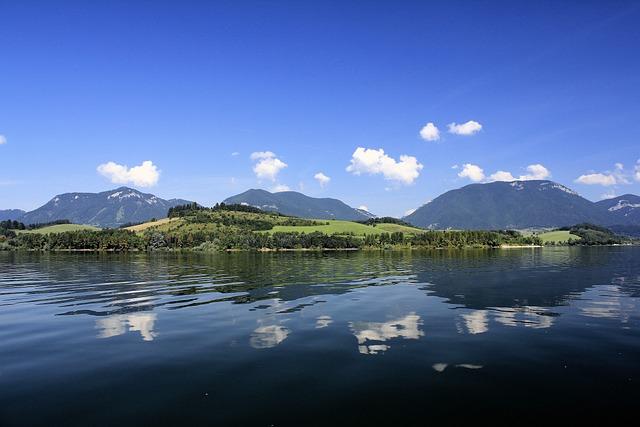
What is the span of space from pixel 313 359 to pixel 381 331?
8637 mm

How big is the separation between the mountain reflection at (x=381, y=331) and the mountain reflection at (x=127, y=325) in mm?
13783

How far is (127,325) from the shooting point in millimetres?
33844

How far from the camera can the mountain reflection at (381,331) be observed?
2705 centimetres

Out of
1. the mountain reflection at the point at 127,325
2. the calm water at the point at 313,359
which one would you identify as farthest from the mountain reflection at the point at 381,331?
the mountain reflection at the point at 127,325

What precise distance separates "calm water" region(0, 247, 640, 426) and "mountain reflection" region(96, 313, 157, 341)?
14 centimetres

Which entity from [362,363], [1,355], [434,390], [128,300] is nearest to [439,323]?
[362,363]

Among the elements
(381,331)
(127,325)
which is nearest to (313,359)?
(381,331)

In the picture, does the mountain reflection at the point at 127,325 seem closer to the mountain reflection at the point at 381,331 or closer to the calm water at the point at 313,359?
the calm water at the point at 313,359

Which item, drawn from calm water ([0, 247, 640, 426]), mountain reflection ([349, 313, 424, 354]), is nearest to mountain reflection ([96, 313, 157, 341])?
calm water ([0, 247, 640, 426])

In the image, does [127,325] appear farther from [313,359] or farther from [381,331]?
[381,331]

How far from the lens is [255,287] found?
195ft

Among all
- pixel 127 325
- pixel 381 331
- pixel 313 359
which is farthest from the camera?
pixel 127 325

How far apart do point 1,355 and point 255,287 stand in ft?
116

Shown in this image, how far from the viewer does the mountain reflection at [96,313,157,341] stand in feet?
101
